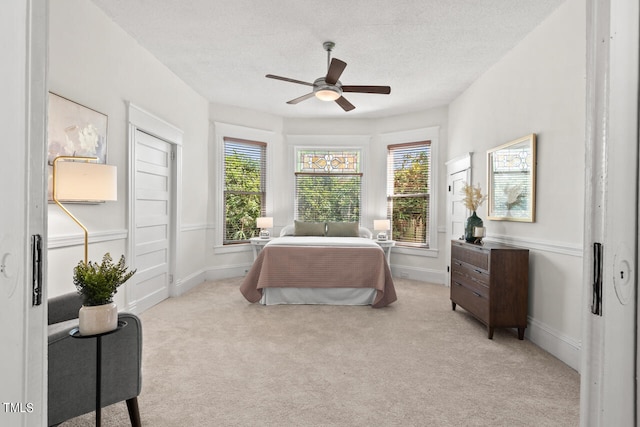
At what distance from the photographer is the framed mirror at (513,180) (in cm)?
337

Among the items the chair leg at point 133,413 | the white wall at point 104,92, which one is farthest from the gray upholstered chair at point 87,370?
the white wall at point 104,92

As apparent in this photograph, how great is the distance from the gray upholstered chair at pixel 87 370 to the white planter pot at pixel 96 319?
0.13 m

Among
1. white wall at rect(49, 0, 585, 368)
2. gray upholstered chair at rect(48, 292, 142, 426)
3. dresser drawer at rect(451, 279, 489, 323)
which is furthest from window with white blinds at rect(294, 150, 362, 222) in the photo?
gray upholstered chair at rect(48, 292, 142, 426)

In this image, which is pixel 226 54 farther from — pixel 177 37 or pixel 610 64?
pixel 610 64

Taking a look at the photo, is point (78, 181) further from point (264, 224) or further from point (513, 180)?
point (264, 224)

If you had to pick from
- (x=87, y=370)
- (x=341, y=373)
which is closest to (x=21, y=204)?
(x=87, y=370)

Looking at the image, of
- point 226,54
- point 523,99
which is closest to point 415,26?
point 523,99

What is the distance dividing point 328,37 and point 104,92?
2.23 metres

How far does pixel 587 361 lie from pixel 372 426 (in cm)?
144

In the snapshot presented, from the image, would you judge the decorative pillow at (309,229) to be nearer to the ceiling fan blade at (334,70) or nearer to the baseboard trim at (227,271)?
the baseboard trim at (227,271)

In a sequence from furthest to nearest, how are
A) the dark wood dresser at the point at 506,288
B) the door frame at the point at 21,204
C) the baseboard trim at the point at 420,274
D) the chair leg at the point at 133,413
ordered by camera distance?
the baseboard trim at the point at 420,274
the dark wood dresser at the point at 506,288
the chair leg at the point at 133,413
the door frame at the point at 21,204

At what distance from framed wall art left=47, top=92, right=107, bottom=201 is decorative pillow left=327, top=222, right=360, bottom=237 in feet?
12.0

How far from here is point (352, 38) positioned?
366 centimetres

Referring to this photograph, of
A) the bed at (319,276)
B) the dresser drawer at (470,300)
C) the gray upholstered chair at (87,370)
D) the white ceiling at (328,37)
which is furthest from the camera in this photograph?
the bed at (319,276)
